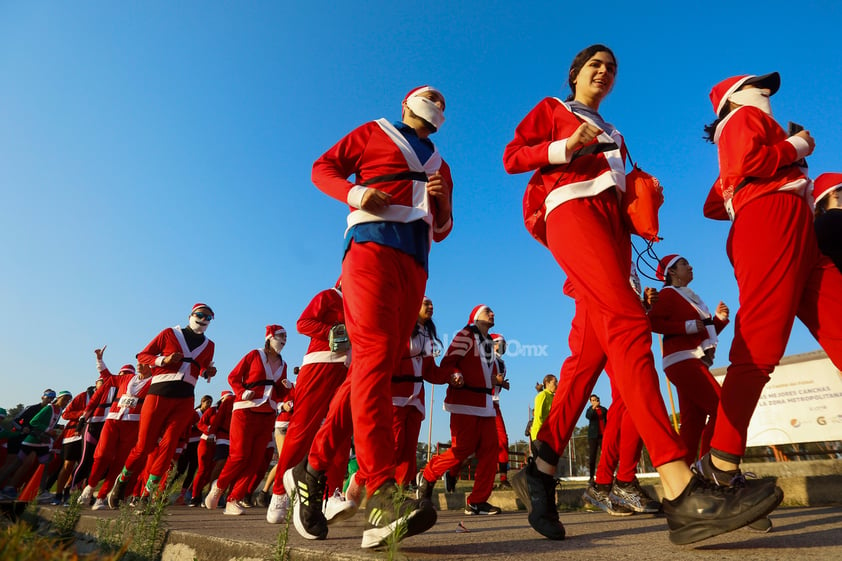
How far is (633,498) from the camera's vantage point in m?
4.58

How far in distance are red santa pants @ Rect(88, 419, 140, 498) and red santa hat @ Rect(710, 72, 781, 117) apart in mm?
8734

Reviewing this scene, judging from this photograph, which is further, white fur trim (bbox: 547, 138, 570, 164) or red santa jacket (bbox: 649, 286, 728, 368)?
red santa jacket (bbox: 649, 286, 728, 368)

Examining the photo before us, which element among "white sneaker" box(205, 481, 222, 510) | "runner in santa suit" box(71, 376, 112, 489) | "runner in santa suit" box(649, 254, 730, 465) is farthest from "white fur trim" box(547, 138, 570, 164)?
"runner in santa suit" box(71, 376, 112, 489)

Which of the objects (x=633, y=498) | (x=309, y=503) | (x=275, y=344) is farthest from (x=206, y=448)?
(x=309, y=503)

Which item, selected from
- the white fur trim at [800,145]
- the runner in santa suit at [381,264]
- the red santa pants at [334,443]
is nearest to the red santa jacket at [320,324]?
the red santa pants at [334,443]

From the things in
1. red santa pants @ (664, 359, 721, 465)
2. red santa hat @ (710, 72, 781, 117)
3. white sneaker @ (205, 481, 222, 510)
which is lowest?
white sneaker @ (205, 481, 222, 510)

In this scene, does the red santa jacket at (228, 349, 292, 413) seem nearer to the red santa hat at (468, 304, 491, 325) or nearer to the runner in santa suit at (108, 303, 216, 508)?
the runner in santa suit at (108, 303, 216, 508)

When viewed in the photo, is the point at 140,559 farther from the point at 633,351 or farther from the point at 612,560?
the point at 633,351

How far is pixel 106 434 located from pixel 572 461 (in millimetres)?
13163

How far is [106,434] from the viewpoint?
839 centimetres

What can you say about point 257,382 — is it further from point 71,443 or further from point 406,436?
point 71,443

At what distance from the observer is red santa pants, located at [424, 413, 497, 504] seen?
6.39 metres

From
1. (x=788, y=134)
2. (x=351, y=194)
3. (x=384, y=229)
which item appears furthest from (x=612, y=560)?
(x=788, y=134)

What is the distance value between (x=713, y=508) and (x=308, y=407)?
414 centimetres
